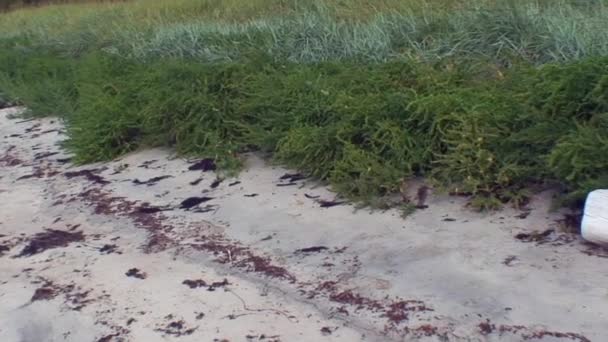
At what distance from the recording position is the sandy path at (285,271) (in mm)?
4062

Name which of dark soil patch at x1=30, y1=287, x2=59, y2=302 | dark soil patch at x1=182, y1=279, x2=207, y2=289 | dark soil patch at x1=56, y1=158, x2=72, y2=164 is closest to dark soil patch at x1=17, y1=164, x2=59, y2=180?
dark soil patch at x1=56, y1=158, x2=72, y2=164

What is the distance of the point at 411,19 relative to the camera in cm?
832

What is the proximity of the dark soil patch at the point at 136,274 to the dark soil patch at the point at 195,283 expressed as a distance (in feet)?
1.06

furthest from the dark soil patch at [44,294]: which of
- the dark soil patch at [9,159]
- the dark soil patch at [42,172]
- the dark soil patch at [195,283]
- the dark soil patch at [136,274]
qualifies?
the dark soil patch at [9,159]

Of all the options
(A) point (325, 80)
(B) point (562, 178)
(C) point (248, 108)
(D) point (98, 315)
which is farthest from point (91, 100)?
(B) point (562, 178)

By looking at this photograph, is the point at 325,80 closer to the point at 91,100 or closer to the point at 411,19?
the point at 411,19

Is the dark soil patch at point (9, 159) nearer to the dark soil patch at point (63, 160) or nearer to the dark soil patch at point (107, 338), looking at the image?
the dark soil patch at point (63, 160)

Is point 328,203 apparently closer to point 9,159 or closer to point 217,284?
point 217,284

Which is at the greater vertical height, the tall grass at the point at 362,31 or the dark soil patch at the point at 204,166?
the tall grass at the point at 362,31

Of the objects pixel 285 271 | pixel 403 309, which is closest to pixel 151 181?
pixel 285 271

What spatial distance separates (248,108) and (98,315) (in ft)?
10.2

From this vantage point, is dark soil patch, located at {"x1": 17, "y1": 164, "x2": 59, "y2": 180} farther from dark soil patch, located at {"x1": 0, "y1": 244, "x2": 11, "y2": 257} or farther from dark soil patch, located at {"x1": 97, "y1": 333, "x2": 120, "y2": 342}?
dark soil patch, located at {"x1": 97, "y1": 333, "x2": 120, "y2": 342}

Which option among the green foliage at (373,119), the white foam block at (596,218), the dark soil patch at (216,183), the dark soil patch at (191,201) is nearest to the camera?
the white foam block at (596,218)

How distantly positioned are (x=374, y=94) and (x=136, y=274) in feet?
7.99
